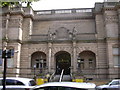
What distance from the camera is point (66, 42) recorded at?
28.4 meters

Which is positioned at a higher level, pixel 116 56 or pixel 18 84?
pixel 116 56

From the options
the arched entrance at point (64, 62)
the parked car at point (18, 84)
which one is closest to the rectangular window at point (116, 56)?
the arched entrance at point (64, 62)

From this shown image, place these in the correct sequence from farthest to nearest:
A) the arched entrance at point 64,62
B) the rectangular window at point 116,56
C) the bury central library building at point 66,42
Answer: the arched entrance at point 64,62
the bury central library building at point 66,42
the rectangular window at point 116,56

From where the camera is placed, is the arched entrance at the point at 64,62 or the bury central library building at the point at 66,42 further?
Answer: the arched entrance at the point at 64,62

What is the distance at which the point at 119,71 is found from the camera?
25.6 meters

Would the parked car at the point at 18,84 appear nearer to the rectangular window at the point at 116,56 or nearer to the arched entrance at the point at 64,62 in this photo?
the rectangular window at the point at 116,56

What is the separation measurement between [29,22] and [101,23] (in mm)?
12591

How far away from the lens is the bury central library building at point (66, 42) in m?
26.9

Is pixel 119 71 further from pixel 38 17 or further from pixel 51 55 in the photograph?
pixel 38 17

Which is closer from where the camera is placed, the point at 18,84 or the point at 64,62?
the point at 18,84

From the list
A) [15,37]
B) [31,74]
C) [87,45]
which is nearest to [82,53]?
[87,45]

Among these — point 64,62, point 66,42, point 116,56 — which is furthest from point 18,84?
point 64,62

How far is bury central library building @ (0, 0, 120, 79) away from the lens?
26.9 metres

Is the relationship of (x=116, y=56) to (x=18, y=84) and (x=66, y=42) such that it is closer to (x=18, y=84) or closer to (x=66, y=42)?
(x=66, y=42)
